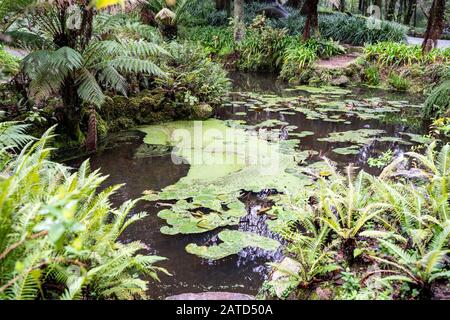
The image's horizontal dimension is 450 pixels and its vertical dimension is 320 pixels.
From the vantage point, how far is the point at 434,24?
10.4 metres

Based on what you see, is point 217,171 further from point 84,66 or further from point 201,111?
point 201,111

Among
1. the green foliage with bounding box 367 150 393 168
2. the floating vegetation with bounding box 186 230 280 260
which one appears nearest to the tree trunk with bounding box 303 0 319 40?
the green foliage with bounding box 367 150 393 168

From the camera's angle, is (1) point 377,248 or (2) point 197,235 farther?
(2) point 197,235

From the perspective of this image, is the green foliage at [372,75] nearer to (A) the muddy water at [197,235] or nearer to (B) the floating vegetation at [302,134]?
(A) the muddy water at [197,235]

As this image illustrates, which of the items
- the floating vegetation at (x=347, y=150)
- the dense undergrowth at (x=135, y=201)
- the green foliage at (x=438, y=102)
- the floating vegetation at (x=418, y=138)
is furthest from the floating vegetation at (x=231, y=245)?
the green foliage at (x=438, y=102)

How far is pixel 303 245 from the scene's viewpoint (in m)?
3.35

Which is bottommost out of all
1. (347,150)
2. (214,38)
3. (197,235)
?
(197,235)

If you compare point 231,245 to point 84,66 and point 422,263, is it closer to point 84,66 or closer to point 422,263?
point 422,263

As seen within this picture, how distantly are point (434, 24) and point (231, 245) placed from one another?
987 cm

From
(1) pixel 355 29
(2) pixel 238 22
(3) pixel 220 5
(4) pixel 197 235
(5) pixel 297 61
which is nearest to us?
(4) pixel 197 235

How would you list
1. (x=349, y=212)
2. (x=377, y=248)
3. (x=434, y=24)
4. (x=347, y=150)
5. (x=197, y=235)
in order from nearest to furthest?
(x=377, y=248) < (x=349, y=212) < (x=197, y=235) < (x=347, y=150) < (x=434, y=24)

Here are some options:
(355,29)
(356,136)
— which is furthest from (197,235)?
(355,29)

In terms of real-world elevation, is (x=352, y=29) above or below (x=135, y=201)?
above

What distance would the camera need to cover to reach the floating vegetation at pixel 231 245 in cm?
353
